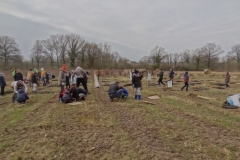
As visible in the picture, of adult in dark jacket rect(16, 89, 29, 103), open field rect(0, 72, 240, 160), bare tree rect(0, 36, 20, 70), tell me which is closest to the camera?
open field rect(0, 72, 240, 160)

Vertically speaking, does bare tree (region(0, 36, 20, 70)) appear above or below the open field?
above

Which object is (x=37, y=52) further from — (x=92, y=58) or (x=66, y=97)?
(x=66, y=97)

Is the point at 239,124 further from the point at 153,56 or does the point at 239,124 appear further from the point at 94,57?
the point at 153,56

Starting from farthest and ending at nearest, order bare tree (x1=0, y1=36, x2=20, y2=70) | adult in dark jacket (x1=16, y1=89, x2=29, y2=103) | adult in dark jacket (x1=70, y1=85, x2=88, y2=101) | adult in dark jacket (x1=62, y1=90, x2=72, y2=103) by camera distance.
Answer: bare tree (x1=0, y1=36, x2=20, y2=70), adult in dark jacket (x1=70, y1=85, x2=88, y2=101), adult in dark jacket (x1=62, y1=90, x2=72, y2=103), adult in dark jacket (x1=16, y1=89, x2=29, y2=103)

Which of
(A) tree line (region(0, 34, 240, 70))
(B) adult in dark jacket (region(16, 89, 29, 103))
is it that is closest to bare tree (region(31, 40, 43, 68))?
(A) tree line (region(0, 34, 240, 70))

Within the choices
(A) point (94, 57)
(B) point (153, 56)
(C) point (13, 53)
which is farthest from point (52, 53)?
(B) point (153, 56)

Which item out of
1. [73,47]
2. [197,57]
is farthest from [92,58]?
[197,57]

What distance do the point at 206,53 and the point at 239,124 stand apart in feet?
180

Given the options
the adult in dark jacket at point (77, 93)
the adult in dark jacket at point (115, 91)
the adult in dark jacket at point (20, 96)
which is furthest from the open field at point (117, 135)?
the adult in dark jacket at point (115, 91)

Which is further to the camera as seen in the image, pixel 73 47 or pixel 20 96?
pixel 73 47

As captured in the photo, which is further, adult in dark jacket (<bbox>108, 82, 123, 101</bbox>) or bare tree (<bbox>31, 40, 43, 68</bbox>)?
bare tree (<bbox>31, 40, 43, 68</bbox>)

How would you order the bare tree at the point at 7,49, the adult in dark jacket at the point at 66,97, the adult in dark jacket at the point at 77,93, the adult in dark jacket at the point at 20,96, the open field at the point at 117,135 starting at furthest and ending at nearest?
the bare tree at the point at 7,49 < the adult in dark jacket at the point at 77,93 < the adult in dark jacket at the point at 66,97 < the adult in dark jacket at the point at 20,96 < the open field at the point at 117,135

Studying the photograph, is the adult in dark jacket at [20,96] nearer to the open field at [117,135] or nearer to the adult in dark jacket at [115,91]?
the open field at [117,135]

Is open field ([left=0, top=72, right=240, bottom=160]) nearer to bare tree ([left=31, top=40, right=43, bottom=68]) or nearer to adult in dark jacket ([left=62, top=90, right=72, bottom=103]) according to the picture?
adult in dark jacket ([left=62, top=90, right=72, bottom=103])
